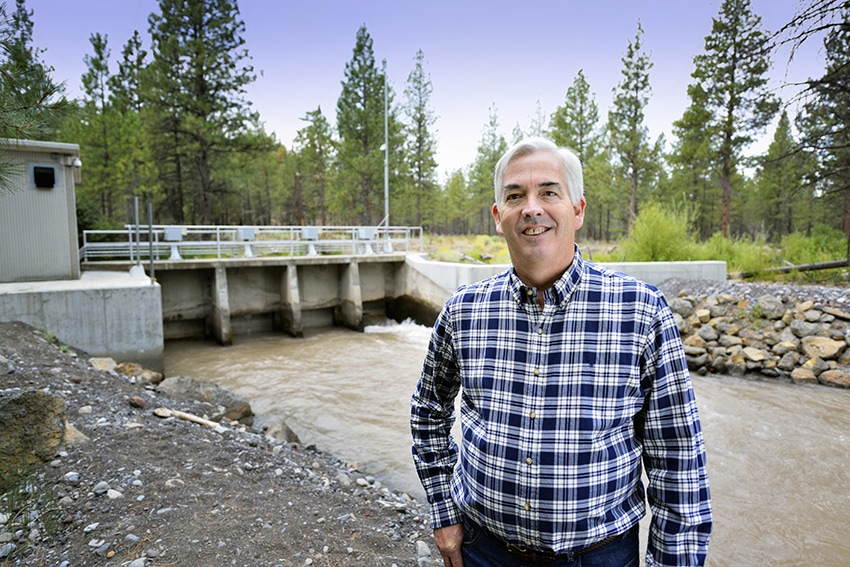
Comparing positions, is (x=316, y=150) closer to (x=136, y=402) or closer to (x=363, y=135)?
(x=363, y=135)

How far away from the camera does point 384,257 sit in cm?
1730

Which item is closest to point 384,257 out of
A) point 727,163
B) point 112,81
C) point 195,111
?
point 195,111

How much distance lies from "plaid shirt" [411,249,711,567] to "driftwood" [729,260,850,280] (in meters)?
14.0

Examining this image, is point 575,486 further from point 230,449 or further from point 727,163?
point 727,163

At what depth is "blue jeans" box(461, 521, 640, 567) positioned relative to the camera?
4.52 feet

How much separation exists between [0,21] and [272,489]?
3775mm

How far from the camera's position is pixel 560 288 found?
58.0 inches

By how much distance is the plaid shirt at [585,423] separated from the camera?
136 centimetres

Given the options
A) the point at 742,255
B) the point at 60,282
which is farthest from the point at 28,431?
the point at 742,255

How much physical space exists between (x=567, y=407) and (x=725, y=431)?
6836 millimetres

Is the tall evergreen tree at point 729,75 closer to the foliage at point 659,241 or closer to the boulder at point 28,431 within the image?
the foliage at point 659,241

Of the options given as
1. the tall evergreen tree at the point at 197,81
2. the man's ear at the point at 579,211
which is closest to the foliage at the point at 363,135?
the tall evergreen tree at the point at 197,81

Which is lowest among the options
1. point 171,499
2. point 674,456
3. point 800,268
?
point 171,499

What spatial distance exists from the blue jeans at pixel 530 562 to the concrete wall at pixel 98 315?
31.0ft
